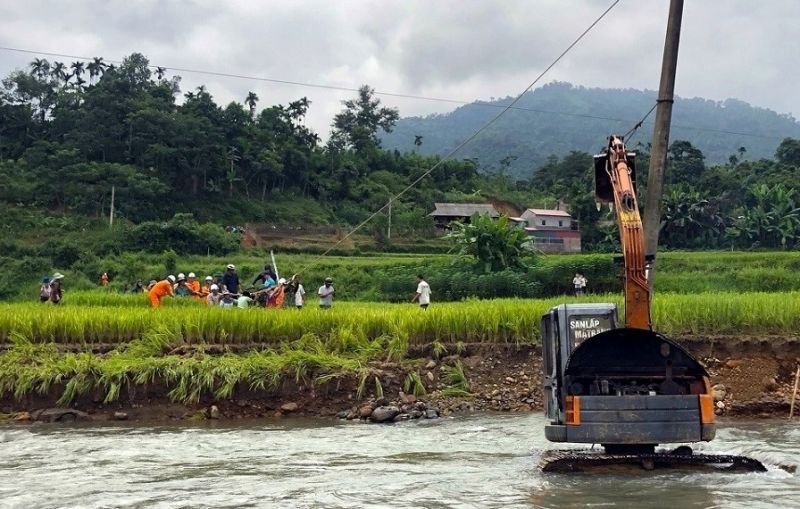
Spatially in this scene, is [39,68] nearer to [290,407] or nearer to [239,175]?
[239,175]

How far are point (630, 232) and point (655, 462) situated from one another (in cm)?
258

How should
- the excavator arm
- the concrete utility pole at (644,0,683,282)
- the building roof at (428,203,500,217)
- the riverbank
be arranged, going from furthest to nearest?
1. the building roof at (428,203,500,217)
2. the riverbank
3. the concrete utility pole at (644,0,683,282)
4. the excavator arm

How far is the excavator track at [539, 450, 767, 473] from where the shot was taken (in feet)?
30.0

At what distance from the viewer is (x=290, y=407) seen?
15234mm

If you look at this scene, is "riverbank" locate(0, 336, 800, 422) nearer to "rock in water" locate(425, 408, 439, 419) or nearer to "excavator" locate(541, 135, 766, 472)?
"rock in water" locate(425, 408, 439, 419)

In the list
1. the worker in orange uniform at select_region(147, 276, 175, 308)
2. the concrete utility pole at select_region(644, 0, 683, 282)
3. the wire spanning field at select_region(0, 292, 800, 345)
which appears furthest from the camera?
the worker in orange uniform at select_region(147, 276, 175, 308)

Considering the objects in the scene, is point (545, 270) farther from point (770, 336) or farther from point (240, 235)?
point (240, 235)

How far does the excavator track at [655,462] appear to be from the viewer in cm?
913

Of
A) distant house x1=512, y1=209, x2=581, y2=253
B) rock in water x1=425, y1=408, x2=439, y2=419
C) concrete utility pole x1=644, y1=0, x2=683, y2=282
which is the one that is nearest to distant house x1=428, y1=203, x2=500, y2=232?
distant house x1=512, y1=209, x2=581, y2=253

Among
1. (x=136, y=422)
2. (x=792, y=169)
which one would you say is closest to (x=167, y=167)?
(x=792, y=169)

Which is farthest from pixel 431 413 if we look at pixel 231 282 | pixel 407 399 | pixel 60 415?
pixel 231 282

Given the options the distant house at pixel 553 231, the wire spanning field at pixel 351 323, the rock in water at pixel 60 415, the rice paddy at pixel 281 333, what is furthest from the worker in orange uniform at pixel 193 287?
the distant house at pixel 553 231

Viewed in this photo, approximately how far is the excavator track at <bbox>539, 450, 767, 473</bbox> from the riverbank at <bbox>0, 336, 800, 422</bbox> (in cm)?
560

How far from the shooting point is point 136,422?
14.8m
